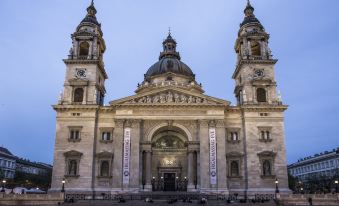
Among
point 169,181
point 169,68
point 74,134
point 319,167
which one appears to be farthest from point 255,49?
point 319,167

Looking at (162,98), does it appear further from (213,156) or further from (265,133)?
(265,133)

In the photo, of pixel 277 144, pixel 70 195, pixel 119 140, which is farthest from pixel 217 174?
pixel 70 195

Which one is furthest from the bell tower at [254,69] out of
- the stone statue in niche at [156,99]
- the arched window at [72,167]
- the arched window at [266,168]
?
the arched window at [72,167]

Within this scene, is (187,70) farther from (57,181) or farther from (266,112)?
(57,181)

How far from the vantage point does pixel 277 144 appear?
1932 inches

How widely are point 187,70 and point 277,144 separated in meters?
25.0

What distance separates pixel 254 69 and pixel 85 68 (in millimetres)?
24552

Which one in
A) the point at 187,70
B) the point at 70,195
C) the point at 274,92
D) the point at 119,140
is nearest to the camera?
the point at 70,195

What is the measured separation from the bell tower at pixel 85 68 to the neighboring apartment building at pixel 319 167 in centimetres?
5763

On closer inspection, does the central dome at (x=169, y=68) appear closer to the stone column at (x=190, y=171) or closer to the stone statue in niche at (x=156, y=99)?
the stone statue in niche at (x=156, y=99)

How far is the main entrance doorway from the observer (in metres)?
52.5

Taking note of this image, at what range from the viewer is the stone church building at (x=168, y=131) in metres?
47.4

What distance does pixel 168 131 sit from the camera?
5431cm

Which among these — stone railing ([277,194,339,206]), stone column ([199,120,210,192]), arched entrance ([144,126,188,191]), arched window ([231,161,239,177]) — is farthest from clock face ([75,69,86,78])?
stone railing ([277,194,339,206])
